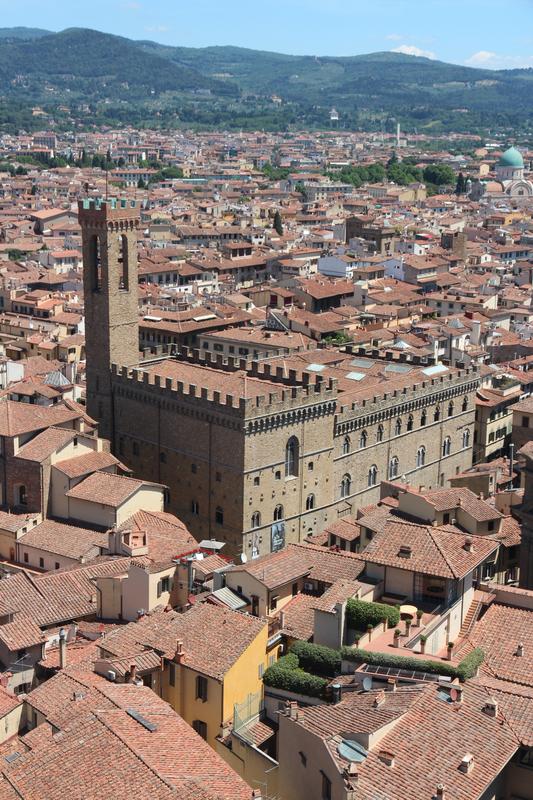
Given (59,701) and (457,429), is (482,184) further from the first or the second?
(59,701)

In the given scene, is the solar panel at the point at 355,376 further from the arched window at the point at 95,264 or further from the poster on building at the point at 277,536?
the arched window at the point at 95,264

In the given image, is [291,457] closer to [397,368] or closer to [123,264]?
[123,264]

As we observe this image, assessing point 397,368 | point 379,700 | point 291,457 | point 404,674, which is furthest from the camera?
point 397,368

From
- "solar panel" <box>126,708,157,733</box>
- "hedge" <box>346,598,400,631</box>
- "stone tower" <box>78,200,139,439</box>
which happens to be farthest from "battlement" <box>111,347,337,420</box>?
"solar panel" <box>126,708,157,733</box>

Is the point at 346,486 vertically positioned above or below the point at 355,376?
below

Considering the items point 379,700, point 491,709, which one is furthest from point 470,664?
point 379,700

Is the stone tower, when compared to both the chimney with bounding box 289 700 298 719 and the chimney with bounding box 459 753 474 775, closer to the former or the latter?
the chimney with bounding box 289 700 298 719

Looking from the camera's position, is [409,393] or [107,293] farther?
[409,393]
